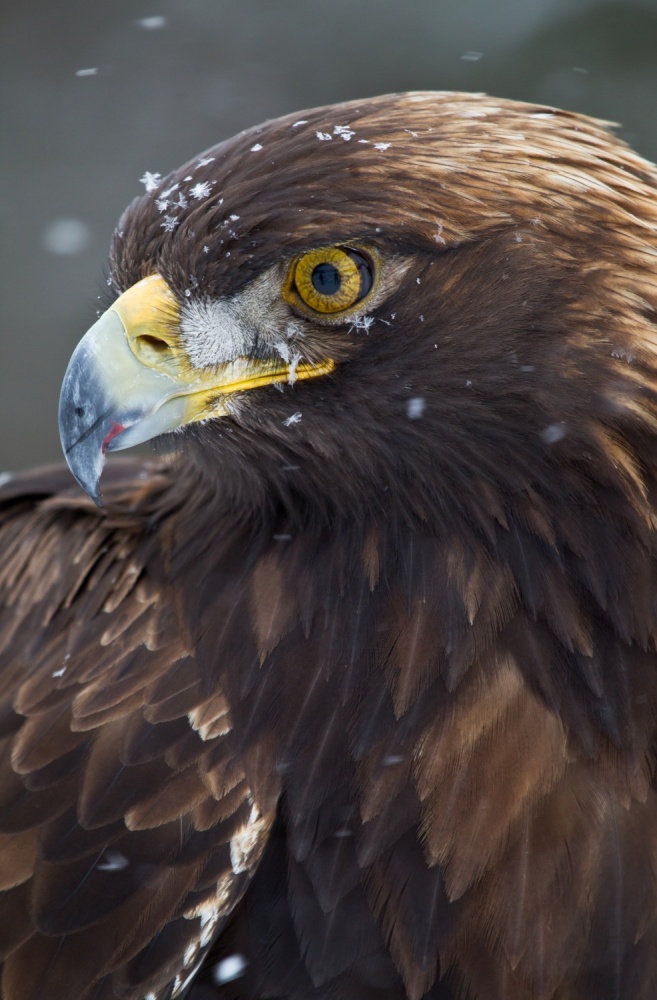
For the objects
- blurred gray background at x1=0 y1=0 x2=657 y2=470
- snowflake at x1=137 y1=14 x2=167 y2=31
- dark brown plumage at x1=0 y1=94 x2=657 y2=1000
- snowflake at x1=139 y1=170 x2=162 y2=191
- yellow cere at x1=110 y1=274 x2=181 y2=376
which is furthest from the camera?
snowflake at x1=137 y1=14 x2=167 y2=31

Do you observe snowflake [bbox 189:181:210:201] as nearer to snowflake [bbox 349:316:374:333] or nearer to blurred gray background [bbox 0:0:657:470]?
snowflake [bbox 349:316:374:333]

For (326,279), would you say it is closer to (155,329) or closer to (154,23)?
(155,329)

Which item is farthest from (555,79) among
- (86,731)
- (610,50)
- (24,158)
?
(86,731)

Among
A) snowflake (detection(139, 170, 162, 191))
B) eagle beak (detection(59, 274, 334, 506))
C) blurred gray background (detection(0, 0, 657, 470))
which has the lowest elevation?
blurred gray background (detection(0, 0, 657, 470))

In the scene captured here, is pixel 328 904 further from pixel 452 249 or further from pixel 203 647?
pixel 452 249

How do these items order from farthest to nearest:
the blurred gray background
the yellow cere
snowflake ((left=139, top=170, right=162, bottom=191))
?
the blurred gray background, snowflake ((left=139, top=170, right=162, bottom=191)), the yellow cere

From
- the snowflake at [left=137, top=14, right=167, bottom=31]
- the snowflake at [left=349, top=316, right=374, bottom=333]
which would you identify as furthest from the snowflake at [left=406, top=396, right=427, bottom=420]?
the snowflake at [left=137, top=14, right=167, bottom=31]

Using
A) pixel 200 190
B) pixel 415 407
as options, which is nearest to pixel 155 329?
pixel 200 190

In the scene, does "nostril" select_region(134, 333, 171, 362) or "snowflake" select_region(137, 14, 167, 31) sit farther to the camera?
"snowflake" select_region(137, 14, 167, 31)
